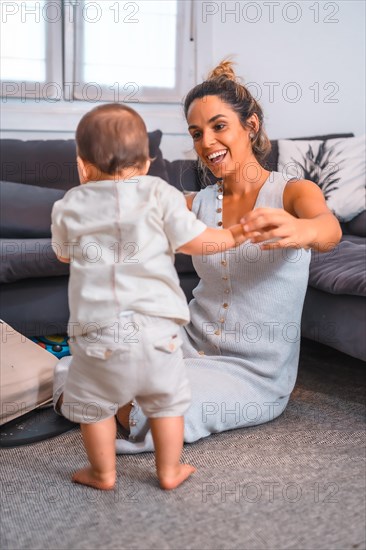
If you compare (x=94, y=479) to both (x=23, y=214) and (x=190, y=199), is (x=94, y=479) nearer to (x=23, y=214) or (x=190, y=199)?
(x=190, y=199)

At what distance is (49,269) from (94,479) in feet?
3.03

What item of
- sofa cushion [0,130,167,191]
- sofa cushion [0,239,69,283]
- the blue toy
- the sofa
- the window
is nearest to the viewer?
the sofa

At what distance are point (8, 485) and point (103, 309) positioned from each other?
46cm

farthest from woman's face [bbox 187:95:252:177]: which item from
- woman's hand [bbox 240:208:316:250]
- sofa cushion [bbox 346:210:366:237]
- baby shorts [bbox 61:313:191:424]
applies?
sofa cushion [bbox 346:210:366:237]

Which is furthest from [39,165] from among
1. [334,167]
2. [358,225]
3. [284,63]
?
[284,63]

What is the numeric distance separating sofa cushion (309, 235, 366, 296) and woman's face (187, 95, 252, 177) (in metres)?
0.47

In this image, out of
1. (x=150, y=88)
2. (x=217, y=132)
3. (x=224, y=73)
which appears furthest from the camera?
(x=150, y=88)

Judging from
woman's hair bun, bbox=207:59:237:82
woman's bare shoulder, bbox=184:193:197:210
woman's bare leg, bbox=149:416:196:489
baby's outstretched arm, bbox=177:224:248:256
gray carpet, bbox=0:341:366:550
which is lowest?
gray carpet, bbox=0:341:366:550

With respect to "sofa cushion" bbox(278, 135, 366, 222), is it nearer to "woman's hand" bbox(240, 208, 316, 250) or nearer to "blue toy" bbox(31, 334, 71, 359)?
"blue toy" bbox(31, 334, 71, 359)

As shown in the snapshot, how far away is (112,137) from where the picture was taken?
1.32m

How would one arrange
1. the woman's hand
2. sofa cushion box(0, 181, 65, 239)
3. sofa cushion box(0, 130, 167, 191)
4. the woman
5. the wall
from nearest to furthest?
1. the woman's hand
2. the woman
3. sofa cushion box(0, 181, 65, 239)
4. sofa cushion box(0, 130, 167, 191)
5. the wall

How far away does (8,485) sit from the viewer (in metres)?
1.49

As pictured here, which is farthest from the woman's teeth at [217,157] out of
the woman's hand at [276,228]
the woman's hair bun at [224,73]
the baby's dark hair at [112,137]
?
the baby's dark hair at [112,137]

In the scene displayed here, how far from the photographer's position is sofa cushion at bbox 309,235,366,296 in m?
1.97
